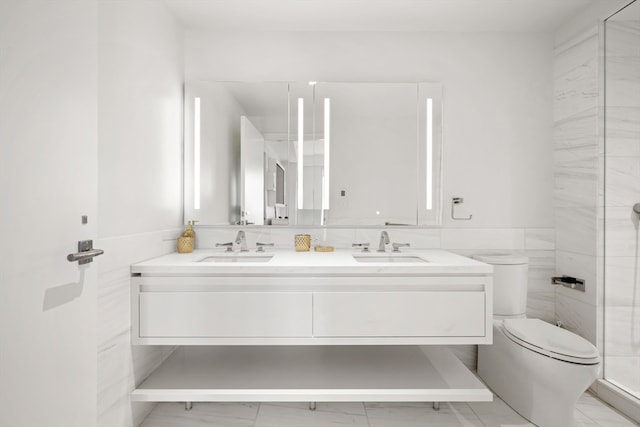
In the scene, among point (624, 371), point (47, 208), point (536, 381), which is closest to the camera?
point (47, 208)

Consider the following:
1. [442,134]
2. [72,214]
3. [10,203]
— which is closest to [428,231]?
[442,134]

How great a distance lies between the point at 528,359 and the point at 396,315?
778 mm

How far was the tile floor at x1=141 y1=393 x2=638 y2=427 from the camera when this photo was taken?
1.85 meters

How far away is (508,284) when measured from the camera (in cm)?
216

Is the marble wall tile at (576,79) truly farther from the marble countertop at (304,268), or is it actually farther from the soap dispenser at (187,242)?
the soap dispenser at (187,242)

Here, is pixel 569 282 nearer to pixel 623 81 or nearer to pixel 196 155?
pixel 623 81

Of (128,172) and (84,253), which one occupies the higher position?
(128,172)

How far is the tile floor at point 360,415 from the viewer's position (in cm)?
185

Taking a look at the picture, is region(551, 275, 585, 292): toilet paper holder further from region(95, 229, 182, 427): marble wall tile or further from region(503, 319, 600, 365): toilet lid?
region(95, 229, 182, 427): marble wall tile

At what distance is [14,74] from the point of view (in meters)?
1.01

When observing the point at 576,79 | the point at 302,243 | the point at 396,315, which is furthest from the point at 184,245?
the point at 576,79

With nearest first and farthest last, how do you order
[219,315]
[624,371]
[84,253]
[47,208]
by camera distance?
[47,208], [84,253], [219,315], [624,371]

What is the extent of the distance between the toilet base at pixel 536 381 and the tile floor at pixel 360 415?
95mm

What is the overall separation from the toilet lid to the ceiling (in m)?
1.89
